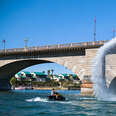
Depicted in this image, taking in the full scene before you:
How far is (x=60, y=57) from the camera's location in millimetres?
58281

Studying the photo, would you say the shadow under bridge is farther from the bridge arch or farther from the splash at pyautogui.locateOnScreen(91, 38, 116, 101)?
the splash at pyautogui.locateOnScreen(91, 38, 116, 101)

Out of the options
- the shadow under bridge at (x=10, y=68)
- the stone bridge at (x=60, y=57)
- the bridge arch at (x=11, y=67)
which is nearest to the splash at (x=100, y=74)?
the stone bridge at (x=60, y=57)

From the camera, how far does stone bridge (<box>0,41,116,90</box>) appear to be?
52438 mm

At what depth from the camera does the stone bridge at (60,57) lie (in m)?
52.4

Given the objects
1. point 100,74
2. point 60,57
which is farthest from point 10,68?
point 100,74

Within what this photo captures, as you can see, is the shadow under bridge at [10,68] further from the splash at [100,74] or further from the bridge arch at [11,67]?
the splash at [100,74]

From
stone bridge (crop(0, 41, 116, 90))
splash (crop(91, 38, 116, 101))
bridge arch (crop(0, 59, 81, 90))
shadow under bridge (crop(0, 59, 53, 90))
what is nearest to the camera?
splash (crop(91, 38, 116, 101))

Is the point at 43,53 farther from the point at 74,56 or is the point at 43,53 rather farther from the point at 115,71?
the point at 115,71

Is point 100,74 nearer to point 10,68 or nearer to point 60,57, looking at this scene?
point 60,57

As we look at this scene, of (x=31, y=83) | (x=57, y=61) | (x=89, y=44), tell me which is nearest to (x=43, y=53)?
(x=57, y=61)

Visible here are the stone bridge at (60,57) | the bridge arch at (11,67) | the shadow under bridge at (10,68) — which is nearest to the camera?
the stone bridge at (60,57)

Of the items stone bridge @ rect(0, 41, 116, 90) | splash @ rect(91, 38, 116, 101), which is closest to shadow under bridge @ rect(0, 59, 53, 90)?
stone bridge @ rect(0, 41, 116, 90)

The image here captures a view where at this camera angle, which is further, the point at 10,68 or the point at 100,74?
the point at 10,68

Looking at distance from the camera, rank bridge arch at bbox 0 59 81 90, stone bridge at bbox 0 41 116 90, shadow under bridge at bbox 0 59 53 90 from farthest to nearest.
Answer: shadow under bridge at bbox 0 59 53 90, bridge arch at bbox 0 59 81 90, stone bridge at bbox 0 41 116 90
